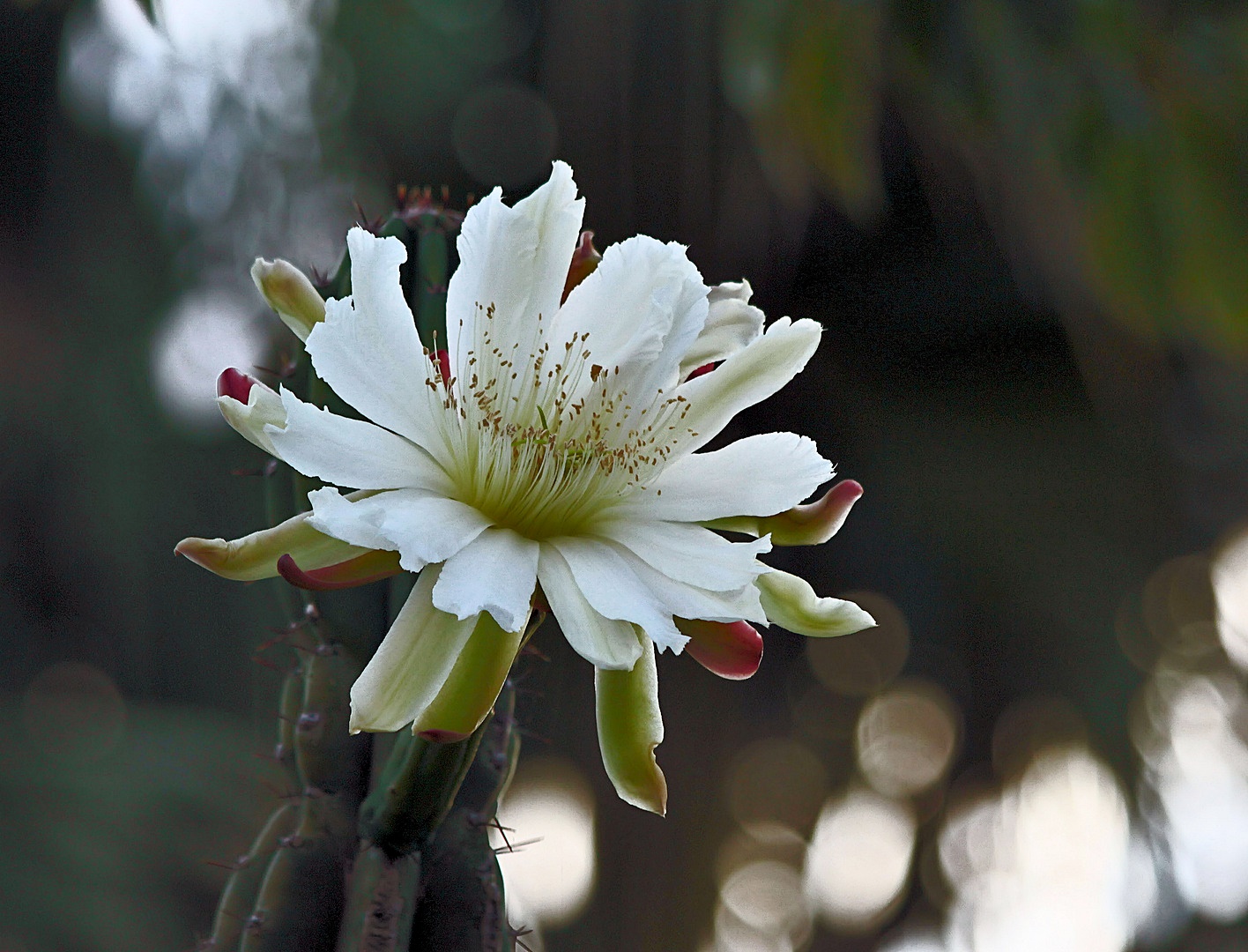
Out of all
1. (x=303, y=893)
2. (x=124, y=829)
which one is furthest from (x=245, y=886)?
(x=124, y=829)

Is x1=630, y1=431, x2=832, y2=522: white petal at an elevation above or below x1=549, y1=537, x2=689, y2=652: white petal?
above

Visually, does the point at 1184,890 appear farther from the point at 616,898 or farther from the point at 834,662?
the point at 616,898

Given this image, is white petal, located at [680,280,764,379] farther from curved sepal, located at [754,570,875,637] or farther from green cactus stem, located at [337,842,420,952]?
green cactus stem, located at [337,842,420,952]

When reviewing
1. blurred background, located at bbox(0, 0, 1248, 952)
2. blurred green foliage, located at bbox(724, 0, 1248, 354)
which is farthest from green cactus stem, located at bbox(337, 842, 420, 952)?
blurred background, located at bbox(0, 0, 1248, 952)

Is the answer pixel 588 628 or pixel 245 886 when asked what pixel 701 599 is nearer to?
pixel 588 628

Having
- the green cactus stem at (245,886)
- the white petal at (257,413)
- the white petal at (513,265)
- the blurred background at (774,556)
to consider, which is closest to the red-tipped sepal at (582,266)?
the white petal at (513,265)

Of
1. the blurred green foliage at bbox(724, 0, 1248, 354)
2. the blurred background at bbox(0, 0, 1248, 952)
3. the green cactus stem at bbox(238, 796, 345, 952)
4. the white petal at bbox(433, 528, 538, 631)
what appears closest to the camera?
the white petal at bbox(433, 528, 538, 631)

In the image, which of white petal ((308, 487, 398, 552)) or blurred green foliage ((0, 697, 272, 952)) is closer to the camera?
white petal ((308, 487, 398, 552))

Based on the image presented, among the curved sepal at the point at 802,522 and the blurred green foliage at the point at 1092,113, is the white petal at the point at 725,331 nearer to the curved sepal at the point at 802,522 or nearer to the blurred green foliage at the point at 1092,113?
the curved sepal at the point at 802,522
